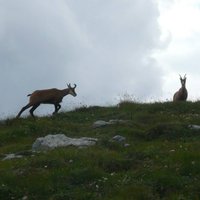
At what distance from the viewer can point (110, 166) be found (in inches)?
569

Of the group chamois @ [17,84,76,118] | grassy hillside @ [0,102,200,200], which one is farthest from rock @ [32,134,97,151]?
chamois @ [17,84,76,118]

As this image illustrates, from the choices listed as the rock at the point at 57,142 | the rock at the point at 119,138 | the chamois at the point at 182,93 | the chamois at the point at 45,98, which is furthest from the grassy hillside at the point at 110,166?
the chamois at the point at 182,93

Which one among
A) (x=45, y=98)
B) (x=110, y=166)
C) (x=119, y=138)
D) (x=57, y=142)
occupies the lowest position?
(x=110, y=166)

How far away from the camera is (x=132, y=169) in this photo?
14.1 metres

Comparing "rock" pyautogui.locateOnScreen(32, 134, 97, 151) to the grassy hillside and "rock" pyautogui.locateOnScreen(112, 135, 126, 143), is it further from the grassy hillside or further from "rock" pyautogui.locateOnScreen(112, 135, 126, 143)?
"rock" pyautogui.locateOnScreen(112, 135, 126, 143)

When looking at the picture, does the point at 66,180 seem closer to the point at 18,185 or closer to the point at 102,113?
the point at 18,185

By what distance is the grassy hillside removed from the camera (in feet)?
41.3

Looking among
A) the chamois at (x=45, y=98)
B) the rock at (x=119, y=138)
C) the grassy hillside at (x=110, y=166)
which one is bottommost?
the grassy hillside at (x=110, y=166)

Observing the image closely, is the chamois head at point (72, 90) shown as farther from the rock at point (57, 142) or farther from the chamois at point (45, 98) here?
the rock at point (57, 142)

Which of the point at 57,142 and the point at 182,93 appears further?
the point at 182,93

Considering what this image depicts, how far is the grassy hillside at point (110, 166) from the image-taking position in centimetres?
1258

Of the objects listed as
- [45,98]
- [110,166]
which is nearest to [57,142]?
[110,166]

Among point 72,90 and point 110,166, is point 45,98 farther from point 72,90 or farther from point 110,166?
point 110,166

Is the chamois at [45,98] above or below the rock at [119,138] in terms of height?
above
